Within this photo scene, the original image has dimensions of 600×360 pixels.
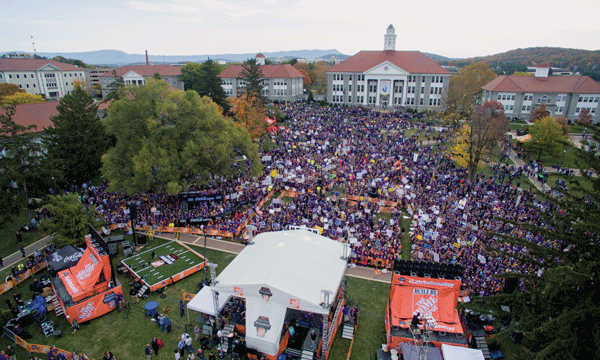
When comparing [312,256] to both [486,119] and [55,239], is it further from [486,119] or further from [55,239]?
[486,119]

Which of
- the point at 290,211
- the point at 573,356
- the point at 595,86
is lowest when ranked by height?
the point at 290,211

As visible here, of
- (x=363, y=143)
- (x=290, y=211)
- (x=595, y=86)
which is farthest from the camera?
(x=595, y=86)

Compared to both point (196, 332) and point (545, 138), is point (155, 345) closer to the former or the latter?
point (196, 332)

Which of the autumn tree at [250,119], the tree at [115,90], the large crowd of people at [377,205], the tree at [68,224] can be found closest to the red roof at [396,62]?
the large crowd of people at [377,205]

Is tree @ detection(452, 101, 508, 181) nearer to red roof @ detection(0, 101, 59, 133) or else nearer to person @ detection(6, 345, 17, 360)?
person @ detection(6, 345, 17, 360)

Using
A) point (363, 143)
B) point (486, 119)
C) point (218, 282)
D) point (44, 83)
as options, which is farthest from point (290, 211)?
point (44, 83)

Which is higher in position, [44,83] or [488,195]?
[44,83]

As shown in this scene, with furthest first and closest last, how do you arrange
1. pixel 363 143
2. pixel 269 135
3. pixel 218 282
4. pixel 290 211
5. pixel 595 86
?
pixel 595 86 → pixel 269 135 → pixel 363 143 → pixel 290 211 → pixel 218 282
